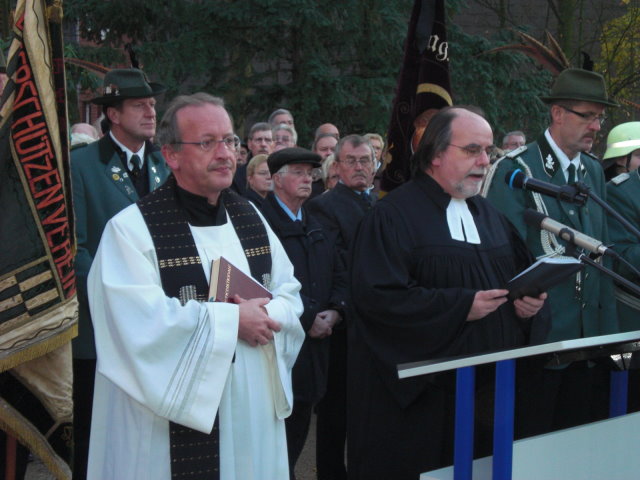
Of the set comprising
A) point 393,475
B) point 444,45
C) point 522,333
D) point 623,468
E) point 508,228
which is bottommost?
point 393,475

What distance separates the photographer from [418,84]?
5492 millimetres

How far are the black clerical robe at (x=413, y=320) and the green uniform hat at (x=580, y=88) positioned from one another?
1175mm

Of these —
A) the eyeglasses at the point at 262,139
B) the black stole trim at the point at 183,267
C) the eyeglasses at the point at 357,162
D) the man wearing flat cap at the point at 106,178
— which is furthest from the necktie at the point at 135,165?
the eyeglasses at the point at 262,139

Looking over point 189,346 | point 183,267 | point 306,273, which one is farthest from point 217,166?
point 306,273

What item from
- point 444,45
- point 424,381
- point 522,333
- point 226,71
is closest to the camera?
point 424,381

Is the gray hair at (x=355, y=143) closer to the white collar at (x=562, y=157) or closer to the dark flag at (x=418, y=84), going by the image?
the dark flag at (x=418, y=84)

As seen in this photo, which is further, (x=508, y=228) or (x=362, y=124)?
(x=362, y=124)

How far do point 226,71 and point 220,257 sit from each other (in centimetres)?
975

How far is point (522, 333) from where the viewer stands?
13.9ft

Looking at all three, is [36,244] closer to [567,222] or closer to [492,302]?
[492,302]

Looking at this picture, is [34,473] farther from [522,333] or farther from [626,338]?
[626,338]

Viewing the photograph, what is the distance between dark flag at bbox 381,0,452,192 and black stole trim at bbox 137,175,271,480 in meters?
1.89

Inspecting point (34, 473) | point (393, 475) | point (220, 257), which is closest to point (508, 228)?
point (393, 475)

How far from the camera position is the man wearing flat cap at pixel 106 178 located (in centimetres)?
462
